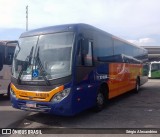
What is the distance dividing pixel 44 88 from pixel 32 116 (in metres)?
1.82

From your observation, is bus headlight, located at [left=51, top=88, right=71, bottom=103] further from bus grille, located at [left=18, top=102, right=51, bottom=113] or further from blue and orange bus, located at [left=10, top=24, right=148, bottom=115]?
bus grille, located at [left=18, top=102, right=51, bottom=113]

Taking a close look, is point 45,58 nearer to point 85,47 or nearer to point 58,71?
point 58,71

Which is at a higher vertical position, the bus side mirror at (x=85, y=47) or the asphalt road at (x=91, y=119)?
the bus side mirror at (x=85, y=47)

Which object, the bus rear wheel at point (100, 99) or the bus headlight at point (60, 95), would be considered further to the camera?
the bus rear wheel at point (100, 99)

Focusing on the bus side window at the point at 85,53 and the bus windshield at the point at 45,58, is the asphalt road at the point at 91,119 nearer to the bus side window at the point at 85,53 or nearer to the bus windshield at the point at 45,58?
the bus windshield at the point at 45,58

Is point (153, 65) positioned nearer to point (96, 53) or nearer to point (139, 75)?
point (139, 75)

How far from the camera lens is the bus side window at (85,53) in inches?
319

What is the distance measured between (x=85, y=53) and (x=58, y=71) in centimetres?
122

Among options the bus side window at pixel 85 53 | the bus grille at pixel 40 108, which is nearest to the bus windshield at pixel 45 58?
the bus side window at pixel 85 53

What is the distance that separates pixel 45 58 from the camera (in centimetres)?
800

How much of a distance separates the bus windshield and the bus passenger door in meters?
0.38

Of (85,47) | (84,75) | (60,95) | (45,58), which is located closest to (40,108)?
(60,95)

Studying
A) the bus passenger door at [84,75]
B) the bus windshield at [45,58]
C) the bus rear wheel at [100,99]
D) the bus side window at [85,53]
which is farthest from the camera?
the bus rear wheel at [100,99]

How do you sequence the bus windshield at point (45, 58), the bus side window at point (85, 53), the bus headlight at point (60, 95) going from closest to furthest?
the bus headlight at point (60, 95) → the bus windshield at point (45, 58) → the bus side window at point (85, 53)
